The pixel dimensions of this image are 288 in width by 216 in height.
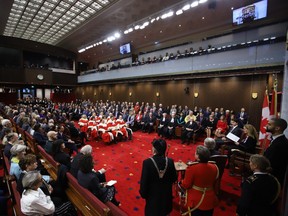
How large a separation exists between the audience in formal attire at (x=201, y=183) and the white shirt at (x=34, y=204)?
154 cm

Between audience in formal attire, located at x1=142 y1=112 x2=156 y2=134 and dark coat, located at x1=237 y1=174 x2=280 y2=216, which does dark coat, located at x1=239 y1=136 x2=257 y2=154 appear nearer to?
dark coat, located at x1=237 y1=174 x2=280 y2=216

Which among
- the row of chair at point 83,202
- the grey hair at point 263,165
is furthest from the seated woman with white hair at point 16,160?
the grey hair at point 263,165

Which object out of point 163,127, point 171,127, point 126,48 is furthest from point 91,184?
point 126,48

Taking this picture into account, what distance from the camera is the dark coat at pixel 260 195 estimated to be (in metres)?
1.61

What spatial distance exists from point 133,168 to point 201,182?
2.86 m

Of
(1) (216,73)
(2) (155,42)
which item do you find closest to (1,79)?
(2) (155,42)

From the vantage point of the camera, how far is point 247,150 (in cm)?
398

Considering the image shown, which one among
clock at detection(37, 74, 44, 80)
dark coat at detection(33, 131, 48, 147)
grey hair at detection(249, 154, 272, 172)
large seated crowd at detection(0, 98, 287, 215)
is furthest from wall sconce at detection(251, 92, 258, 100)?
clock at detection(37, 74, 44, 80)

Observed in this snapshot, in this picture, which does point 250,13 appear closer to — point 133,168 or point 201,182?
point 133,168

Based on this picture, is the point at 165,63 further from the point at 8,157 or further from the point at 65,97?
the point at 65,97

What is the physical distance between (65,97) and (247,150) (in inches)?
822

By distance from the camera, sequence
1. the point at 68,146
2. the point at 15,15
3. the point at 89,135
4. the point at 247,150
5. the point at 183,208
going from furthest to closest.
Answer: the point at 15,15 → the point at 89,135 → the point at 68,146 → the point at 247,150 → the point at 183,208

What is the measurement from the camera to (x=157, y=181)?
1.83 meters

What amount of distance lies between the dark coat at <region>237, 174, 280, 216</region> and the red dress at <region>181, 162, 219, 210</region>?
35cm
